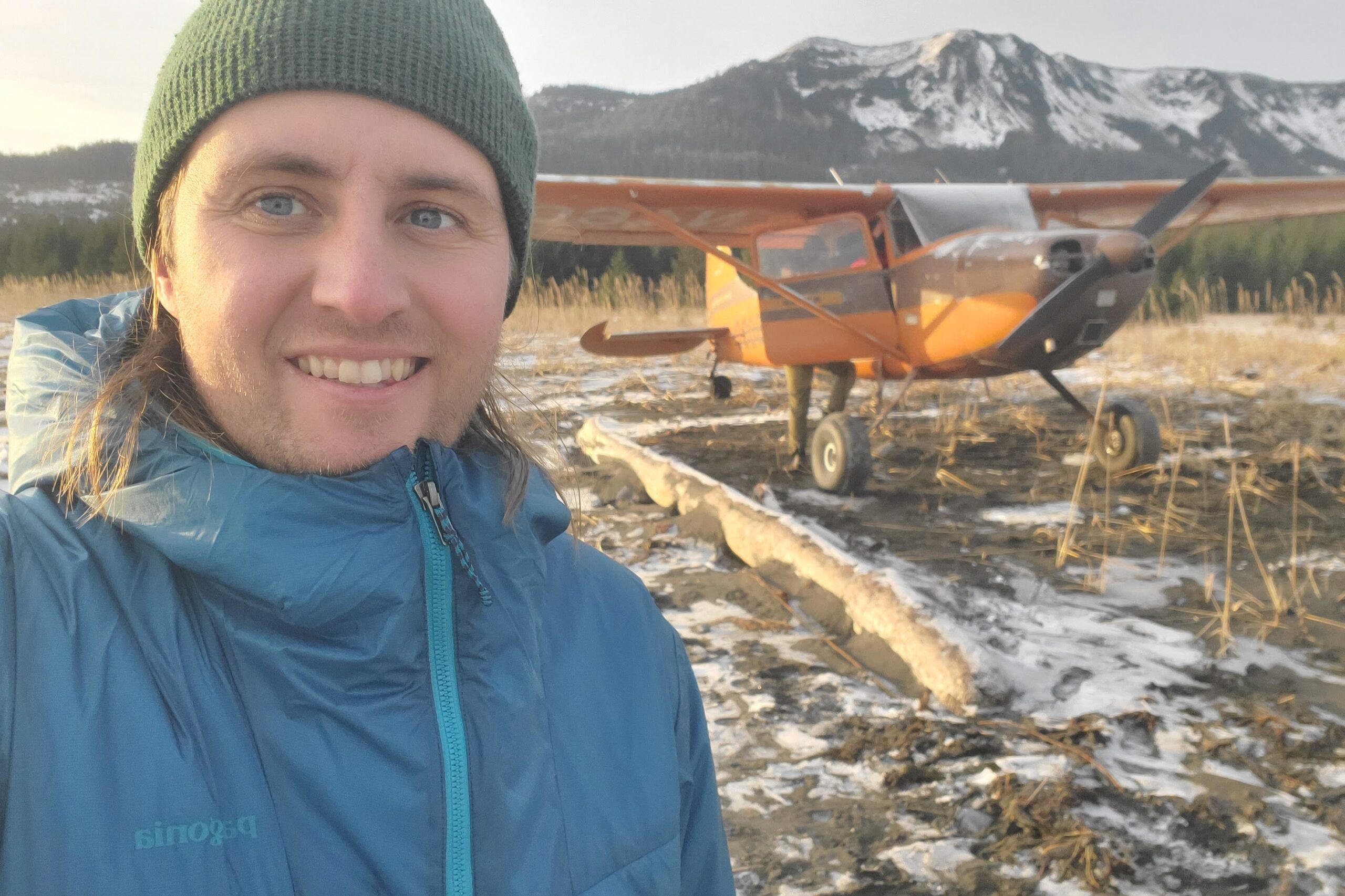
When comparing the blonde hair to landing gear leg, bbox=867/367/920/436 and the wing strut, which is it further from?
the wing strut

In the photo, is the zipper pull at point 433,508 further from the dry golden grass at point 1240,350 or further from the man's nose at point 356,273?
the dry golden grass at point 1240,350

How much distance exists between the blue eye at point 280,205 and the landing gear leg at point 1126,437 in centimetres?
574

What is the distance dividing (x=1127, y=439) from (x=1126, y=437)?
21 millimetres

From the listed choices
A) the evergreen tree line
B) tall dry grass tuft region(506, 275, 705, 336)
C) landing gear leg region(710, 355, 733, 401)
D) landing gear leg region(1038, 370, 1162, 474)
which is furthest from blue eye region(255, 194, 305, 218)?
the evergreen tree line

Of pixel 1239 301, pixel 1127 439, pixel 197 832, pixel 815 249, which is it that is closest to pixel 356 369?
pixel 197 832

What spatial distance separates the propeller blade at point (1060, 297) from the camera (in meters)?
5.09

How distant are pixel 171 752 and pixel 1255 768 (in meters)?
2.72

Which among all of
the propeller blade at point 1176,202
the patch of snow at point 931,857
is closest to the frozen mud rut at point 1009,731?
the patch of snow at point 931,857

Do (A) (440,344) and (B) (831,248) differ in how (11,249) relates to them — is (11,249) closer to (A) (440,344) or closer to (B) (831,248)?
(B) (831,248)

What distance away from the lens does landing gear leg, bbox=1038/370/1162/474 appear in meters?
5.67

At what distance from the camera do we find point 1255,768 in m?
2.34

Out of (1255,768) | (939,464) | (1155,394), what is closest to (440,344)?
(1255,768)

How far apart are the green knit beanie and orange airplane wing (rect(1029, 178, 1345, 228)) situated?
7.22 meters

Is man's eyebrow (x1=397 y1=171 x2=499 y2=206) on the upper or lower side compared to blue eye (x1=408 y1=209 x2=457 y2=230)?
upper
